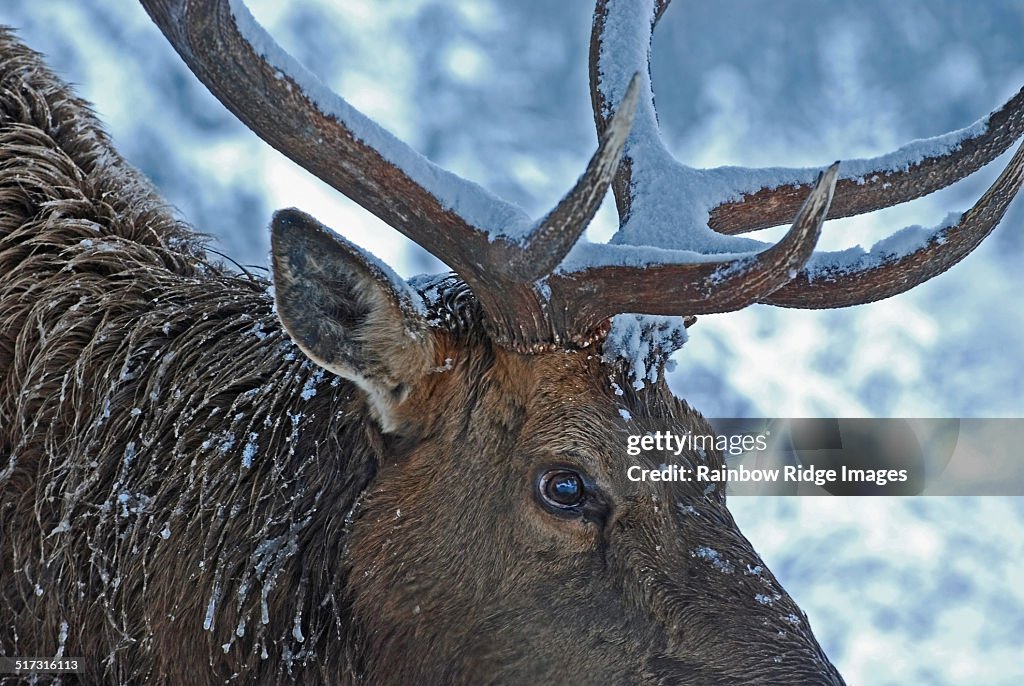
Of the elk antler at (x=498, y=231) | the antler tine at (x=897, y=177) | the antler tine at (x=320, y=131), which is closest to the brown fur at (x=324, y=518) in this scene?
the elk antler at (x=498, y=231)

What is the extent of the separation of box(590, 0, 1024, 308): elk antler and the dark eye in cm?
72

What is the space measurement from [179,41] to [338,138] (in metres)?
0.48

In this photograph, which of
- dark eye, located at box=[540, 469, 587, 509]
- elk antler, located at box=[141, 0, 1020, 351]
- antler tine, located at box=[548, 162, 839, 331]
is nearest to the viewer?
antler tine, located at box=[548, 162, 839, 331]

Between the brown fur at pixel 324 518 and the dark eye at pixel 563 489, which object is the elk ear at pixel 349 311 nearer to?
the brown fur at pixel 324 518

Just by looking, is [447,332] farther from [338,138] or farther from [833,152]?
[833,152]

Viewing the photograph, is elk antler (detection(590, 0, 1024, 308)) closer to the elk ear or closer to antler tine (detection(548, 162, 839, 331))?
antler tine (detection(548, 162, 839, 331))

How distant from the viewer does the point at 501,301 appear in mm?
2832

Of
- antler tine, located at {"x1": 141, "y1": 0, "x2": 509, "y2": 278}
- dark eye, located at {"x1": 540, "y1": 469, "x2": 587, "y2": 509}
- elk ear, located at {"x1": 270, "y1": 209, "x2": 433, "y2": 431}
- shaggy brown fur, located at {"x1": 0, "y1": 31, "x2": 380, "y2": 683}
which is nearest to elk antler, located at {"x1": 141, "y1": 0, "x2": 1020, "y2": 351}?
antler tine, located at {"x1": 141, "y1": 0, "x2": 509, "y2": 278}

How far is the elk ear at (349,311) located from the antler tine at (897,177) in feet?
3.77

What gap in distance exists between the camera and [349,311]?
2.80 m

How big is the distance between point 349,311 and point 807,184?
161cm

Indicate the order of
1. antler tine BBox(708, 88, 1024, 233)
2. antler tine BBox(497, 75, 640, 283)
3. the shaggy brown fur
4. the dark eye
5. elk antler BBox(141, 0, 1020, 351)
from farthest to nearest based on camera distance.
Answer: antler tine BBox(708, 88, 1024, 233), the shaggy brown fur, the dark eye, elk antler BBox(141, 0, 1020, 351), antler tine BBox(497, 75, 640, 283)

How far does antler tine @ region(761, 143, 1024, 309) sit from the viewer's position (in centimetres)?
295

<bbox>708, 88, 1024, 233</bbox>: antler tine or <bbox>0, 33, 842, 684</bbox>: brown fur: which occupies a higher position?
<bbox>708, 88, 1024, 233</bbox>: antler tine
